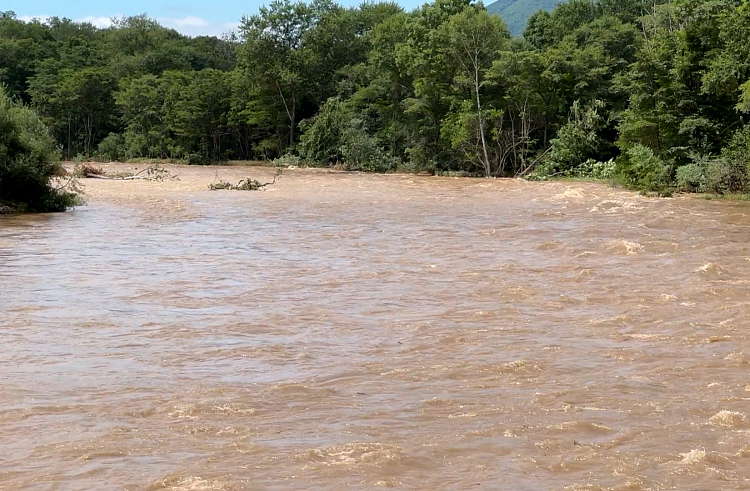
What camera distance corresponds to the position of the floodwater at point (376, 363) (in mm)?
5508

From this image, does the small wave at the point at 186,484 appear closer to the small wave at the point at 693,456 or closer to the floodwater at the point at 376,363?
the floodwater at the point at 376,363

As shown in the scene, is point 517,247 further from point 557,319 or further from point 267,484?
point 267,484

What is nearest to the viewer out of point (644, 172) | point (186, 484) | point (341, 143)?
point (186, 484)

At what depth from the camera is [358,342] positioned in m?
8.82

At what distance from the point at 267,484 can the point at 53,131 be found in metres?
65.9

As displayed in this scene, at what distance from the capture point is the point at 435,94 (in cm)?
4459

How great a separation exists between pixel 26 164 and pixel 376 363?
17740 millimetres

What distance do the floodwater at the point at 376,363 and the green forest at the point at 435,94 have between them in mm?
12500

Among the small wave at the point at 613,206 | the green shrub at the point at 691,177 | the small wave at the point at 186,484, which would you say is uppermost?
the green shrub at the point at 691,177

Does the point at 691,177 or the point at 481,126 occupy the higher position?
the point at 481,126

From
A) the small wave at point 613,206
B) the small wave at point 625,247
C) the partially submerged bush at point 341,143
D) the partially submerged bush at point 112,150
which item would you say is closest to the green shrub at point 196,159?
the partially submerged bush at point 112,150

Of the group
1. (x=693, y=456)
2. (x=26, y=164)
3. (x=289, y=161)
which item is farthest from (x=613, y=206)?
(x=289, y=161)

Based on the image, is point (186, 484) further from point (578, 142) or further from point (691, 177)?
point (578, 142)

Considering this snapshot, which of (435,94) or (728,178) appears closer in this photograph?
(728,178)
